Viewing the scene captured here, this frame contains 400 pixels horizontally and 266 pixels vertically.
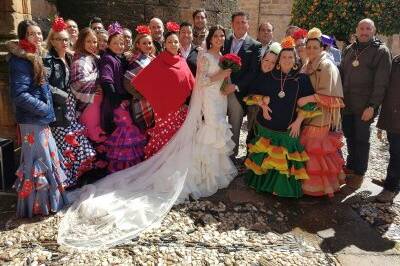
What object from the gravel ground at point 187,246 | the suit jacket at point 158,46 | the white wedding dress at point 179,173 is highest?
the suit jacket at point 158,46

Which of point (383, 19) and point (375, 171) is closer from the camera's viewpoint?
point (375, 171)

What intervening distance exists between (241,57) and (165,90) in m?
1.16

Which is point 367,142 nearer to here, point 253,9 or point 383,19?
point 383,19

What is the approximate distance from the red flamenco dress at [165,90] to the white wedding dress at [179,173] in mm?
112

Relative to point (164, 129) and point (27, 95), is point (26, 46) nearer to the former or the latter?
point (27, 95)

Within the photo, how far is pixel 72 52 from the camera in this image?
13.9 ft

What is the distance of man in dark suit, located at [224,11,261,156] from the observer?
4.57 m

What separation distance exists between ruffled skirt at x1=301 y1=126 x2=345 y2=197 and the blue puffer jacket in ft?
9.32

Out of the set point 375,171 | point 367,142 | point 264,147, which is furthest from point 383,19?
point 264,147

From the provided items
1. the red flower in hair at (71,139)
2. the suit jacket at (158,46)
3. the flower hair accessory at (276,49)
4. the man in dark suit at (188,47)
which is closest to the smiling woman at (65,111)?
the red flower in hair at (71,139)

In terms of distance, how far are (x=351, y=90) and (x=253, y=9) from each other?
15.8 m

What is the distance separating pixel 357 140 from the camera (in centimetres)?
470

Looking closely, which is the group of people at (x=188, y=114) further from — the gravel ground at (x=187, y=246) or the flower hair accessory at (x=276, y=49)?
the gravel ground at (x=187, y=246)

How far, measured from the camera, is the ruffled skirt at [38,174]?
354cm
